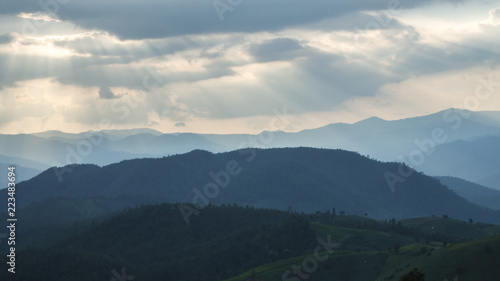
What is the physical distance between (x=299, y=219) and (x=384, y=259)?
52.7 metres

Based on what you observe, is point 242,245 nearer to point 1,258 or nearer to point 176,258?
point 176,258

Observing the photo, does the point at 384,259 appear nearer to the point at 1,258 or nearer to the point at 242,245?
the point at 242,245

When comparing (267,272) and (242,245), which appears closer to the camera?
(267,272)

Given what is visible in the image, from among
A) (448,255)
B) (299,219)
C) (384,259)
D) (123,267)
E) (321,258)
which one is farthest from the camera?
(299,219)

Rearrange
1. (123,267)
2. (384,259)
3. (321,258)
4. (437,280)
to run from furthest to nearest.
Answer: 1. (123,267)
2. (321,258)
3. (384,259)
4. (437,280)

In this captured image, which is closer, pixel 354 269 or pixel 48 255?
pixel 354 269

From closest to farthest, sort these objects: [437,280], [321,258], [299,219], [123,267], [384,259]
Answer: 1. [437,280]
2. [384,259]
3. [321,258]
4. [123,267]
5. [299,219]

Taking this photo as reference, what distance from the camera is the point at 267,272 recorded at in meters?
148

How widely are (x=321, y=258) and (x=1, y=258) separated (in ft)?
275

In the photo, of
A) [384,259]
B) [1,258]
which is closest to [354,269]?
[384,259]

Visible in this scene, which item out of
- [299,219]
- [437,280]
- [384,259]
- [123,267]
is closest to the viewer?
[437,280]

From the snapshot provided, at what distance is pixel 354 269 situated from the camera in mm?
142125

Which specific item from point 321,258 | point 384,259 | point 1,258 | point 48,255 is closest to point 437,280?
point 384,259

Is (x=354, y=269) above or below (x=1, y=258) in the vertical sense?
below
